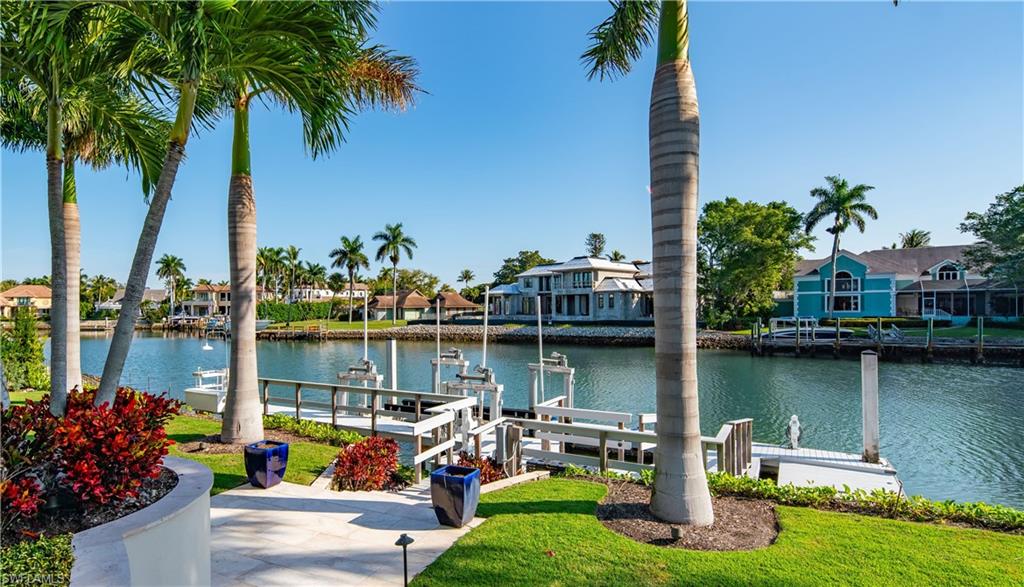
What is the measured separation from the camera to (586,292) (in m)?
56.1

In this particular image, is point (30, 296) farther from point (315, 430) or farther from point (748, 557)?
point (748, 557)

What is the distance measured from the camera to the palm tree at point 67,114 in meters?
5.74

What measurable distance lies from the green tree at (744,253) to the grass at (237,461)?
3903 centimetres

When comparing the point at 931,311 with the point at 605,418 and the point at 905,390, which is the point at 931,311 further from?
the point at 605,418

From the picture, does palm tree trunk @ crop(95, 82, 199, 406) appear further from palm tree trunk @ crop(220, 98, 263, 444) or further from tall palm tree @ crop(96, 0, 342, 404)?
palm tree trunk @ crop(220, 98, 263, 444)

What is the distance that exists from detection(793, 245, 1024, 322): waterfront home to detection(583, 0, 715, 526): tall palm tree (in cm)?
4612

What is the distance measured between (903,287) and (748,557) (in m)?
50.7

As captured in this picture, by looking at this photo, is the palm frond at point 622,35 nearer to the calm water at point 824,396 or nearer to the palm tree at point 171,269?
the calm water at point 824,396

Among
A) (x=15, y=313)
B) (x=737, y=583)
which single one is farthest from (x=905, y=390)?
(x=15, y=313)

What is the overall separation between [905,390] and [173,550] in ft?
86.8

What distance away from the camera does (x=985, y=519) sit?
235 inches

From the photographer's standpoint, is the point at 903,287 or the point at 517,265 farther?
the point at 517,265

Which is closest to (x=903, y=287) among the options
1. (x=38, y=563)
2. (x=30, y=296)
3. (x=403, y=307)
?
(x=38, y=563)

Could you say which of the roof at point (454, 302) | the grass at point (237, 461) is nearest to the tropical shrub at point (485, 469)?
the grass at point (237, 461)
